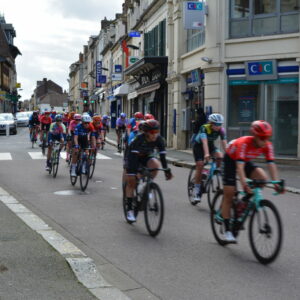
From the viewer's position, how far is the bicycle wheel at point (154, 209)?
693cm

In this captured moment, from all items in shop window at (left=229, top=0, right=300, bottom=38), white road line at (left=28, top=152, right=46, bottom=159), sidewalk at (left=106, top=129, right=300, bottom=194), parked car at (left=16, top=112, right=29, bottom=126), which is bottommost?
sidewalk at (left=106, top=129, right=300, bottom=194)

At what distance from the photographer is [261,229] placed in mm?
Answer: 5758

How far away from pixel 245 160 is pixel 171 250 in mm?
1318

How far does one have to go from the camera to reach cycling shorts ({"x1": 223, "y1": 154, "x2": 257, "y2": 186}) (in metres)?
6.20

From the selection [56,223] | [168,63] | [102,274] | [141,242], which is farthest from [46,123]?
[102,274]

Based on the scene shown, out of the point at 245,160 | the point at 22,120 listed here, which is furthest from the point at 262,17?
the point at 22,120

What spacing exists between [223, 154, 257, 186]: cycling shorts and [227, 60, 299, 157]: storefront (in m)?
13.2

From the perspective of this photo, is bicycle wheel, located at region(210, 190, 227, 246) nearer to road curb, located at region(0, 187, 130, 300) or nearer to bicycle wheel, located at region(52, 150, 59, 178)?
road curb, located at region(0, 187, 130, 300)

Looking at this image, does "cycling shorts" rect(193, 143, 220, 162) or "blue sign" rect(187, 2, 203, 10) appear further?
"blue sign" rect(187, 2, 203, 10)

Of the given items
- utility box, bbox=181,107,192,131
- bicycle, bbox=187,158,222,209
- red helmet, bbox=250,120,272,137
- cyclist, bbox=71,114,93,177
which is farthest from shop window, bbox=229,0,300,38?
red helmet, bbox=250,120,272,137

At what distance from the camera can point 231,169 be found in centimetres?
620

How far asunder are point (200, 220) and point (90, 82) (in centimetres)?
7248

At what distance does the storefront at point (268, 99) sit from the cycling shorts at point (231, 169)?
13.2m

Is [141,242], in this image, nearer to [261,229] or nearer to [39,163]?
[261,229]
